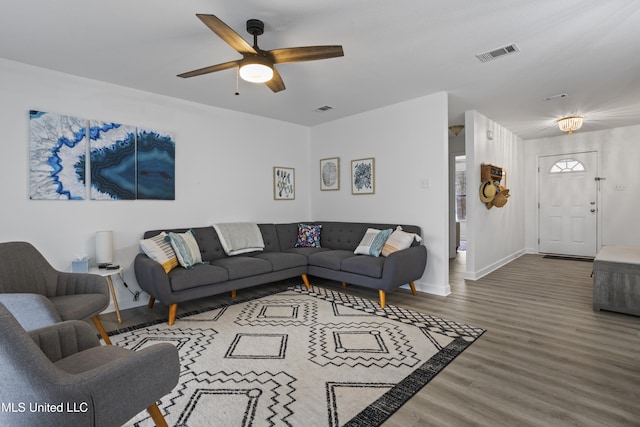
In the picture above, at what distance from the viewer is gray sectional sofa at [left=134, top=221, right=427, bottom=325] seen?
330 cm

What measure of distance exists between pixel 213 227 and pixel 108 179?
1.31m

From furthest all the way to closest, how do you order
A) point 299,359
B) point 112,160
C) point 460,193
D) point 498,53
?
1. point 460,193
2. point 112,160
3. point 498,53
4. point 299,359

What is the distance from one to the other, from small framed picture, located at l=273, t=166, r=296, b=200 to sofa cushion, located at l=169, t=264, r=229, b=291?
2049 mm

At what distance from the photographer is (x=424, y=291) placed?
14.3 feet

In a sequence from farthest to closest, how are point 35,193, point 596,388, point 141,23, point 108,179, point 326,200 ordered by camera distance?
point 326,200 → point 108,179 → point 35,193 → point 141,23 → point 596,388

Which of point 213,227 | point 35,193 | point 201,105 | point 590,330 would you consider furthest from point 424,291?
point 35,193

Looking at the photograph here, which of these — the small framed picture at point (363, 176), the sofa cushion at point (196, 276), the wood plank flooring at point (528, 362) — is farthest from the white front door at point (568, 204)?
the sofa cushion at point (196, 276)

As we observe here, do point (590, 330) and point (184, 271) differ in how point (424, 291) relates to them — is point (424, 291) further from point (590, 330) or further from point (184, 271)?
point (184, 271)

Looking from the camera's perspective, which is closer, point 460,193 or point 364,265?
point 364,265

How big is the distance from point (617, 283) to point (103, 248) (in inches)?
208

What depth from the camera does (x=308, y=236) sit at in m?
5.13

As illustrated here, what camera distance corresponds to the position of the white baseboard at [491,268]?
4.93 metres

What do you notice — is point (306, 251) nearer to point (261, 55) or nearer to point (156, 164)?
point (156, 164)

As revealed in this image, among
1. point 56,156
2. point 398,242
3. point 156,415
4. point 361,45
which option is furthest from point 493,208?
point 56,156
